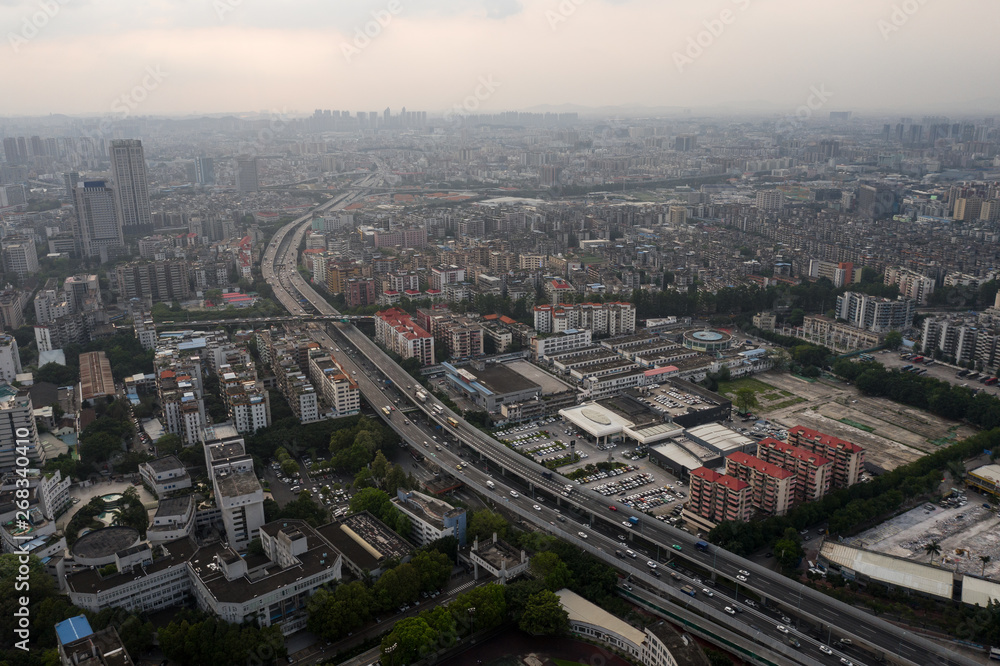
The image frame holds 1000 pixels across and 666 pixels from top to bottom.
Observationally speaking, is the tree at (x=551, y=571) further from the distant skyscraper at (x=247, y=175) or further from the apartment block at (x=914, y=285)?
the distant skyscraper at (x=247, y=175)

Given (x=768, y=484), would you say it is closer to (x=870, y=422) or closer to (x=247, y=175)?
(x=870, y=422)

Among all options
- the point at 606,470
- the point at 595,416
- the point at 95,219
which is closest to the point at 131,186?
the point at 95,219

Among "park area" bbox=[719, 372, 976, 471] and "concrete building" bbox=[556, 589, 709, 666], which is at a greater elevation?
"concrete building" bbox=[556, 589, 709, 666]

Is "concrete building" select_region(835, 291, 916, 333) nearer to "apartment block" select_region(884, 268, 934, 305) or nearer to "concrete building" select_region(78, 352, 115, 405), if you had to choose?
"apartment block" select_region(884, 268, 934, 305)

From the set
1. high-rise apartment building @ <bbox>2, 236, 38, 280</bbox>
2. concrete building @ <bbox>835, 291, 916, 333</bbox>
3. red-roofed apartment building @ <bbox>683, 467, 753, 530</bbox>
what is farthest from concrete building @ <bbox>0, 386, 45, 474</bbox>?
concrete building @ <bbox>835, 291, 916, 333</bbox>

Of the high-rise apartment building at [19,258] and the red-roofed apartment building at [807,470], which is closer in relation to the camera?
the red-roofed apartment building at [807,470]

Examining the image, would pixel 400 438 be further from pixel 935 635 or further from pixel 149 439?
Result: pixel 935 635

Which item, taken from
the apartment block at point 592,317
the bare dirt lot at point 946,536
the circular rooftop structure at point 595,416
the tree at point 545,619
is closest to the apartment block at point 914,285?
the apartment block at point 592,317
